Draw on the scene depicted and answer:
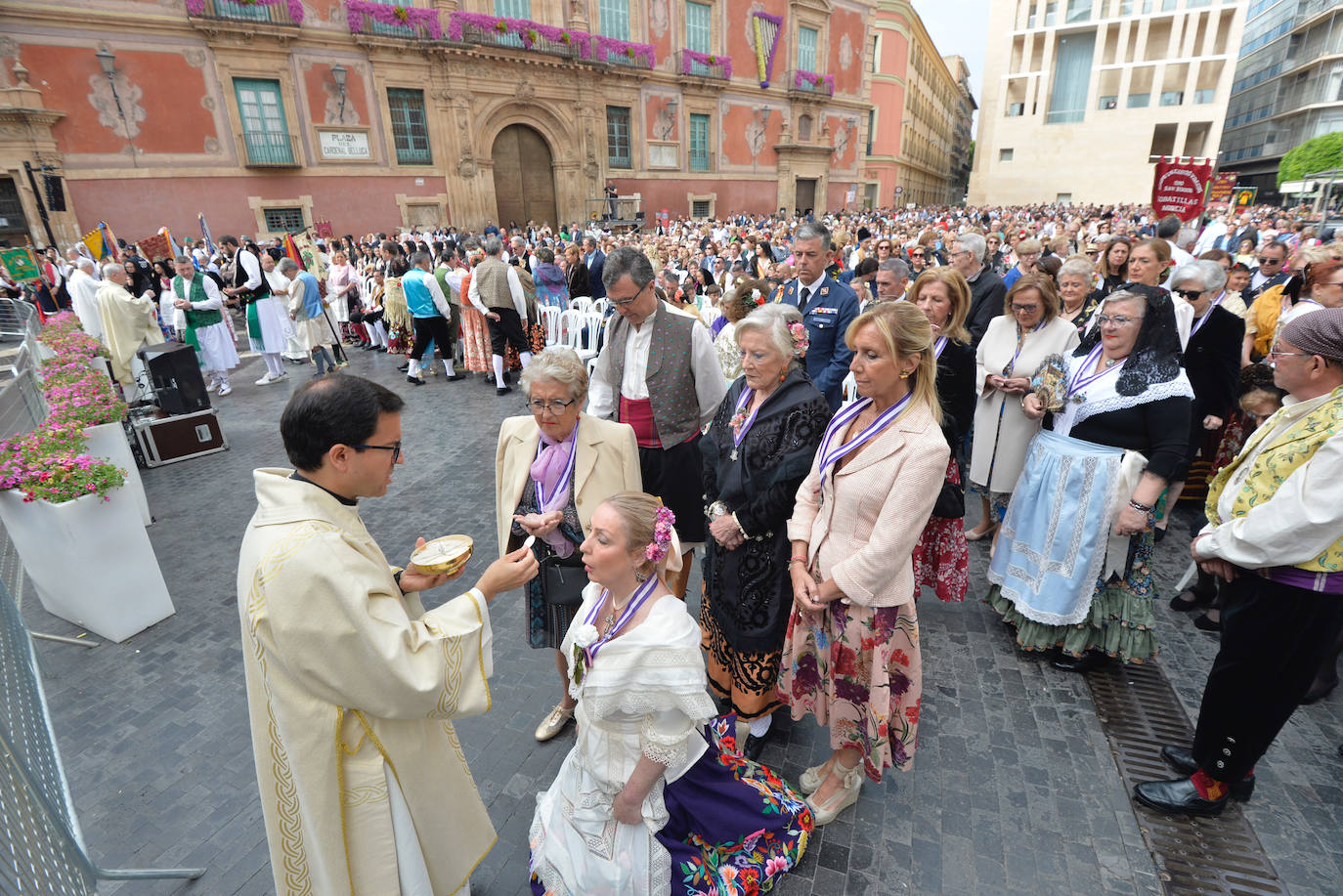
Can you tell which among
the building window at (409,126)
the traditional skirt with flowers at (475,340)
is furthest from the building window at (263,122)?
the traditional skirt with flowers at (475,340)

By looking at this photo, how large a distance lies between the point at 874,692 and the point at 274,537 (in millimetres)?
2124

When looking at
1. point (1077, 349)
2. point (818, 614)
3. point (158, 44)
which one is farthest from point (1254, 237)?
point (158, 44)

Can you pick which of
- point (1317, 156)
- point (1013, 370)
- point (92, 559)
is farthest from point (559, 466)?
point (1317, 156)

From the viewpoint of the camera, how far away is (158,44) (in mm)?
17453

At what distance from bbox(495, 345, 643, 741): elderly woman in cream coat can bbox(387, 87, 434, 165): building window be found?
23.2 m

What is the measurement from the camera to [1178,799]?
261cm

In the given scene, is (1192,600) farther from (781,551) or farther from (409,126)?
(409,126)

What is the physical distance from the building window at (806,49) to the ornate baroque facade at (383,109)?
0.81ft

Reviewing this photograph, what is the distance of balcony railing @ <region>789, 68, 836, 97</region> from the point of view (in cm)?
3247

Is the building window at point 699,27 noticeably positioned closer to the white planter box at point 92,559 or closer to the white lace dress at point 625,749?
the white planter box at point 92,559

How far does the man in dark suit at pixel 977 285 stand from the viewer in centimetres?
510

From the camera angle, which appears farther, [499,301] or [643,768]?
[499,301]

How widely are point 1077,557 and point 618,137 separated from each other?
28.1 meters

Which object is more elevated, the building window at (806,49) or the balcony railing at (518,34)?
the building window at (806,49)
